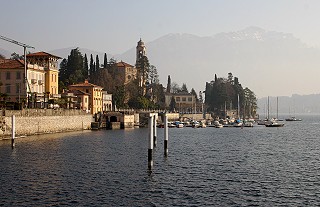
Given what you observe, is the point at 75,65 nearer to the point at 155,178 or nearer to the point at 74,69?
the point at 74,69

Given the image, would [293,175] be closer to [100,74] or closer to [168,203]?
[168,203]

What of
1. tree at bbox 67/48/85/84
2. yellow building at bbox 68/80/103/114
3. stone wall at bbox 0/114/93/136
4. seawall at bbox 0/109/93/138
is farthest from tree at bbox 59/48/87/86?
seawall at bbox 0/109/93/138

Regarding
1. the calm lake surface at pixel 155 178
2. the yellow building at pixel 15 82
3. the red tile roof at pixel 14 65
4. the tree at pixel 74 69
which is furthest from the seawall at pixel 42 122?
the tree at pixel 74 69

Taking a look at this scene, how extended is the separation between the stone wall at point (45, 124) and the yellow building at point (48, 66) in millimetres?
10387

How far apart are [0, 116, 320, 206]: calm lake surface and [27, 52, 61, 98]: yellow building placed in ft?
181

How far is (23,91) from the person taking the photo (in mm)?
108562

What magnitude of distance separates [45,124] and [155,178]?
5610 cm

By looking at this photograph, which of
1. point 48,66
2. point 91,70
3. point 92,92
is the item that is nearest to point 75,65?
point 91,70

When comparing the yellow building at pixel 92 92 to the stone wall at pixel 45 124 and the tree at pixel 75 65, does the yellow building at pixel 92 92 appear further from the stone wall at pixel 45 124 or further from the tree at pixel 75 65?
the tree at pixel 75 65

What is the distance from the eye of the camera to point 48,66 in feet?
397

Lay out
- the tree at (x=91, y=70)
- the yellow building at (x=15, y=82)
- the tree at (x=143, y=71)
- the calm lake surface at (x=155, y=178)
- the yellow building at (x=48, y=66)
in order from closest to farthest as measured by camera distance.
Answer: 1. the calm lake surface at (x=155, y=178)
2. the yellow building at (x=15, y=82)
3. the yellow building at (x=48, y=66)
4. the tree at (x=91, y=70)
5. the tree at (x=143, y=71)

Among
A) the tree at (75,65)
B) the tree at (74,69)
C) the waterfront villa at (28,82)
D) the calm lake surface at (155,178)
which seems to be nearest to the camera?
the calm lake surface at (155,178)

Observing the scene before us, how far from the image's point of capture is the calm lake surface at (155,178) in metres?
34.1

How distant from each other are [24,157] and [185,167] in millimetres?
18913
